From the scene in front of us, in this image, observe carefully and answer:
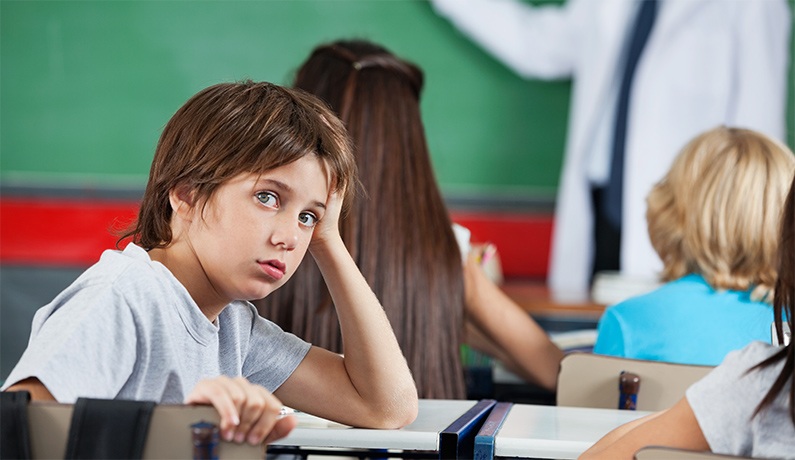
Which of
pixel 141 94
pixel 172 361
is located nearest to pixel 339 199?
pixel 172 361

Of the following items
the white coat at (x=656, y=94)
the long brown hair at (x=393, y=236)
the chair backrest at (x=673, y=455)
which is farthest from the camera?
the white coat at (x=656, y=94)

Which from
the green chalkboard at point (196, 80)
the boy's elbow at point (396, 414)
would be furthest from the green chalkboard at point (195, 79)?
the boy's elbow at point (396, 414)

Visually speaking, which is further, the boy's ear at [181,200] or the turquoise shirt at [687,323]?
the turquoise shirt at [687,323]

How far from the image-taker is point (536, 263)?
4148 millimetres

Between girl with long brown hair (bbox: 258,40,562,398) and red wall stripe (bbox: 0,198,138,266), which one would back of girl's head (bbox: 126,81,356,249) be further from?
red wall stripe (bbox: 0,198,138,266)

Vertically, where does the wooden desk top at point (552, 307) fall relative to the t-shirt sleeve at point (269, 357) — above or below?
below

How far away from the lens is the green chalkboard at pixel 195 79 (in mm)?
4105

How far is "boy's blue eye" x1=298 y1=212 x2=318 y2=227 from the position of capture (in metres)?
1.22

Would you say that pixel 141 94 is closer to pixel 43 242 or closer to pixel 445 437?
pixel 43 242

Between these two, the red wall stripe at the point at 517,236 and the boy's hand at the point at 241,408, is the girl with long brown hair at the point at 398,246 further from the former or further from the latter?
the red wall stripe at the point at 517,236

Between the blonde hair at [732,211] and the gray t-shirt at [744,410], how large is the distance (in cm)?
91

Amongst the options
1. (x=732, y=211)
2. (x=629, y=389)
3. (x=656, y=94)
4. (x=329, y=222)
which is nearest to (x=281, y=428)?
(x=329, y=222)

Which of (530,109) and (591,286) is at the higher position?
(530,109)

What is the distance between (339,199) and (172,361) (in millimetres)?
301
